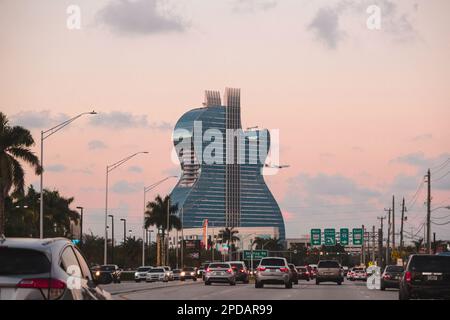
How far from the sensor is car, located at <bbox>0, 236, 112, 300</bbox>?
446 inches

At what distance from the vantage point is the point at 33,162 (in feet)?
221

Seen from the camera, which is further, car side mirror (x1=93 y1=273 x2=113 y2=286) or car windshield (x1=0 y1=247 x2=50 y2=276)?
car side mirror (x1=93 y1=273 x2=113 y2=286)

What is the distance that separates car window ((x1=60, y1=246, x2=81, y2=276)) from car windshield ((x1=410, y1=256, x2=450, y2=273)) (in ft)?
61.6

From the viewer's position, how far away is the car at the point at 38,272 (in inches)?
446

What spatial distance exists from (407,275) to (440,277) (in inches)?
42.7

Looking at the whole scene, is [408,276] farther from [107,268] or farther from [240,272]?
[107,268]

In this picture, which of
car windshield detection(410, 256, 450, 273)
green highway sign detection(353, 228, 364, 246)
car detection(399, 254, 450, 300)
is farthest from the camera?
green highway sign detection(353, 228, 364, 246)

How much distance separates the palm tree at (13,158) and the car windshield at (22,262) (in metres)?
55.5

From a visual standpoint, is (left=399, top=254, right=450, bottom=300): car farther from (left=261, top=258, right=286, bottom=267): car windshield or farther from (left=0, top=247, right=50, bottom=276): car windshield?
(left=261, top=258, right=286, bottom=267): car windshield

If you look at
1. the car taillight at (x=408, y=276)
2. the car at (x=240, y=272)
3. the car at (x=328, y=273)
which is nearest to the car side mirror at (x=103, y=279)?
the car taillight at (x=408, y=276)

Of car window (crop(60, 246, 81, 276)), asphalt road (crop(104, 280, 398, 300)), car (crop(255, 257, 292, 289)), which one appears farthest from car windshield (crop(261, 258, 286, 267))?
car window (crop(60, 246, 81, 276))

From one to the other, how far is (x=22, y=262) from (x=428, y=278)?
65.6 ft
